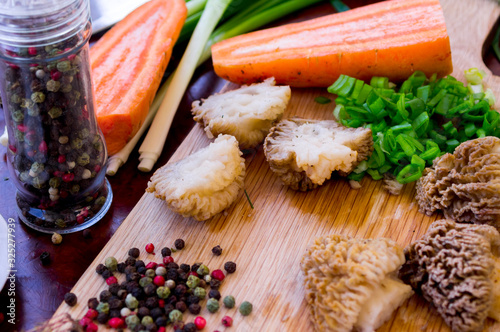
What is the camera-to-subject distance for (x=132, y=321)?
7.21ft

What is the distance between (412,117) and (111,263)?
6.13 feet

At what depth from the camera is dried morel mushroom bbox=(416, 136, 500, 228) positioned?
248cm

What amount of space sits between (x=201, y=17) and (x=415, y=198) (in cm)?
201

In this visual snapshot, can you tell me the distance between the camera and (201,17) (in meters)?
3.73

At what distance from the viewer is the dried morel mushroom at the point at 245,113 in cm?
295

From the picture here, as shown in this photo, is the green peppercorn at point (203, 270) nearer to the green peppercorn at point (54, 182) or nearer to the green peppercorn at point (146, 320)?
the green peppercorn at point (146, 320)

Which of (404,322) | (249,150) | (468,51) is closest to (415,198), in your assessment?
(404,322)

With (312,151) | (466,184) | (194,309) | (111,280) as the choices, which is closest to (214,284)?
(194,309)

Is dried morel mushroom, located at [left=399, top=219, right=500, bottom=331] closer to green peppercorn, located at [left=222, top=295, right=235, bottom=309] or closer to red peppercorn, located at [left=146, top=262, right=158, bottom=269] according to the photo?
green peppercorn, located at [left=222, top=295, right=235, bottom=309]

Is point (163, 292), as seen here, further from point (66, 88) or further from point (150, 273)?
point (66, 88)

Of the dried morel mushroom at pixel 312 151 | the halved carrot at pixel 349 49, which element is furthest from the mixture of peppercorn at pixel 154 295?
the halved carrot at pixel 349 49

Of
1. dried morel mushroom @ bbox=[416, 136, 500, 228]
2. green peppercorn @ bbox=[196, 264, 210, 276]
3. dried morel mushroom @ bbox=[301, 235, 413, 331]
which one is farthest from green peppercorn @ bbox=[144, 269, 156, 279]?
dried morel mushroom @ bbox=[416, 136, 500, 228]

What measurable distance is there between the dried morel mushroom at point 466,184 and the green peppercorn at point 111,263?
1601 millimetres

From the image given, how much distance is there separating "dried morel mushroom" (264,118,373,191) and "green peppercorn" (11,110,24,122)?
123 centimetres
